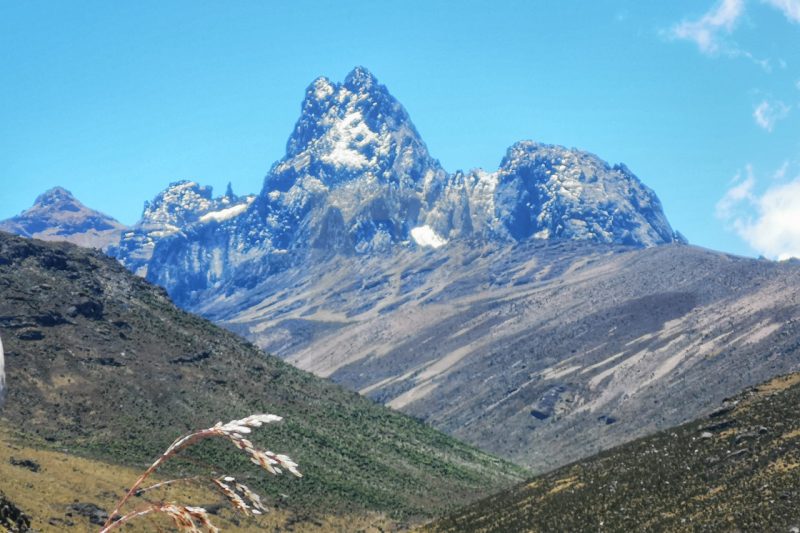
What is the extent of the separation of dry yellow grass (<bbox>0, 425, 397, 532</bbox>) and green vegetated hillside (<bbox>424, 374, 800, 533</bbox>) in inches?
1330

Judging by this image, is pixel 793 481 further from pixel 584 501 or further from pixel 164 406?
pixel 164 406

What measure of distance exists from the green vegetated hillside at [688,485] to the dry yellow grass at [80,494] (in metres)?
33.8

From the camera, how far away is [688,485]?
278ft

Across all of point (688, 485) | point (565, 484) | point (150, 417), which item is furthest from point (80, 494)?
point (688, 485)

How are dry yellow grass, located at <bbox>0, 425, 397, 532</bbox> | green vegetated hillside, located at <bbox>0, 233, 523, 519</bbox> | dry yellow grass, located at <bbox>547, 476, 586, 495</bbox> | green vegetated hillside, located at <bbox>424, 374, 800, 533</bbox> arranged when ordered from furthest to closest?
green vegetated hillside, located at <bbox>0, 233, 523, 519</bbox> → dry yellow grass, located at <bbox>0, 425, 397, 532</bbox> → dry yellow grass, located at <bbox>547, 476, 586, 495</bbox> → green vegetated hillside, located at <bbox>424, 374, 800, 533</bbox>

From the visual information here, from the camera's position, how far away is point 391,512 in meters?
161

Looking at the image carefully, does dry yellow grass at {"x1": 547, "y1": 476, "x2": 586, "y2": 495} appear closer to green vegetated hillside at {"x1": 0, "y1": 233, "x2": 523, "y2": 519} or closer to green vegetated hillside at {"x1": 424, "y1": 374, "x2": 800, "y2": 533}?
green vegetated hillside at {"x1": 424, "y1": 374, "x2": 800, "y2": 533}

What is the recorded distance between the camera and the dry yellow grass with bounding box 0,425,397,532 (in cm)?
11450

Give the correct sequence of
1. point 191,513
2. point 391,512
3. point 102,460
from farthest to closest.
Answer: point 391,512 < point 102,460 < point 191,513

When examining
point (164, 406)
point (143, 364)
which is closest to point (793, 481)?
point (164, 406)

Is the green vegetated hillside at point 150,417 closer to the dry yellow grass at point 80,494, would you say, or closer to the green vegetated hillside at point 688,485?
the dry yellow grass at point 80,494

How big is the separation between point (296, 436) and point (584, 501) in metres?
101

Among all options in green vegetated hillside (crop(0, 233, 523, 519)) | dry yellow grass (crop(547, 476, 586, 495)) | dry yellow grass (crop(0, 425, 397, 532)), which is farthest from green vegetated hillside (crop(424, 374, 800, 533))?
green vegetated hillside (crop(0, 233, 523, 519))

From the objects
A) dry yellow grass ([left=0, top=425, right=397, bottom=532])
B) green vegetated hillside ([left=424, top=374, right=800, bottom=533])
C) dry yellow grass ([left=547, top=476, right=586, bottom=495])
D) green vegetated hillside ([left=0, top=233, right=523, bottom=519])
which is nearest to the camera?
green vegetated hillside ([left=424, top=374, right=800, bottom=533])
